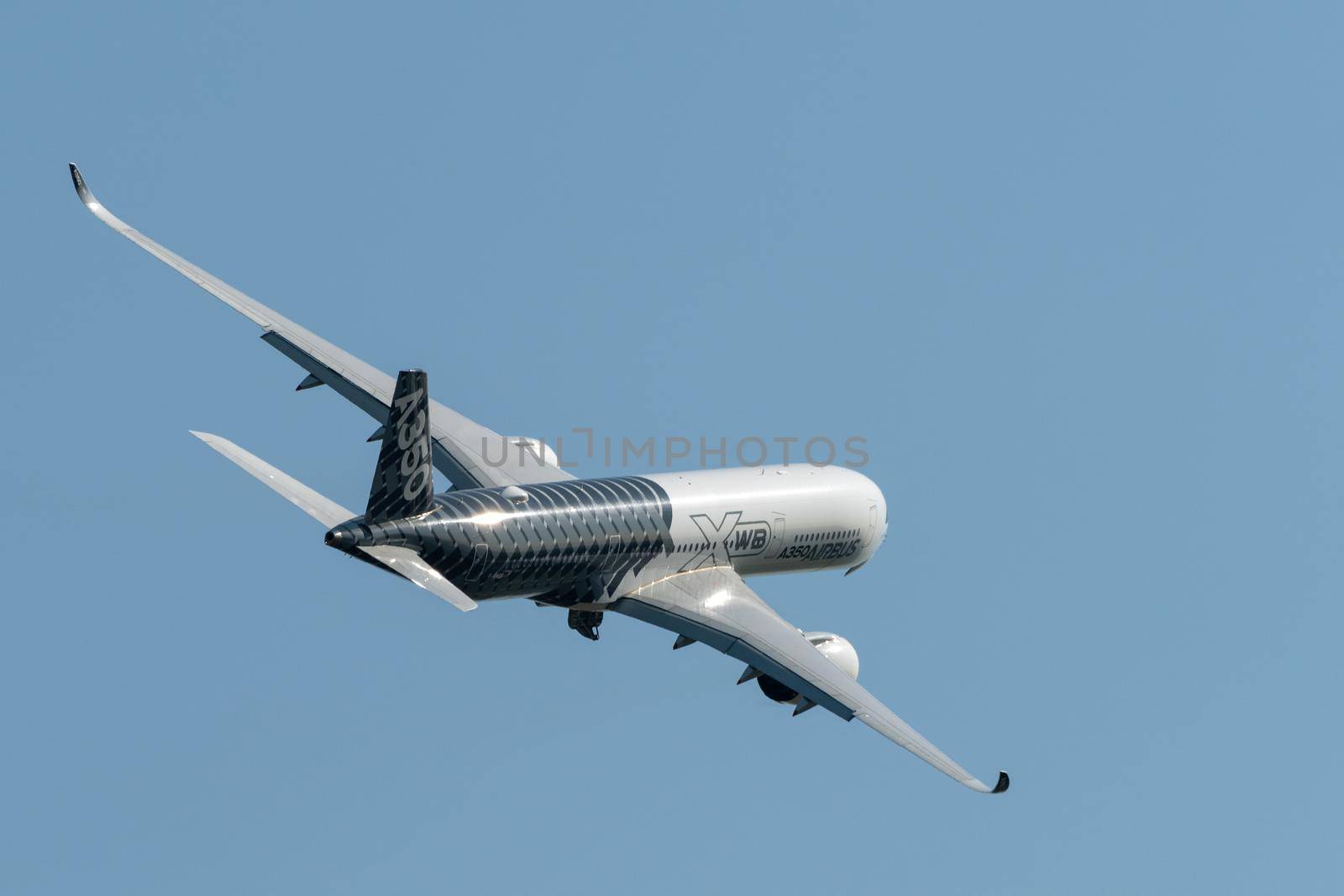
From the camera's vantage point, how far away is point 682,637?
7956cm

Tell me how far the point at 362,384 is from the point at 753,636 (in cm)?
1884

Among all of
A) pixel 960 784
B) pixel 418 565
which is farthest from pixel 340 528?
pixel 960 784

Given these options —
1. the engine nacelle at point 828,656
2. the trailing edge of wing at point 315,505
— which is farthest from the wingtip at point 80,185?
the engine nacelle at point 828,656

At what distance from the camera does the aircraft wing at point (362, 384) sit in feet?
280

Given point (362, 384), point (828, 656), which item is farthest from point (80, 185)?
point (828, 656)

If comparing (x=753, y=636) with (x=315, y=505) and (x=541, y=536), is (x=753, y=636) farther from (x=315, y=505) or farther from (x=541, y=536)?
(x=315, y=505)

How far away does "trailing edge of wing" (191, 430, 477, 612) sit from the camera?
2793 inches

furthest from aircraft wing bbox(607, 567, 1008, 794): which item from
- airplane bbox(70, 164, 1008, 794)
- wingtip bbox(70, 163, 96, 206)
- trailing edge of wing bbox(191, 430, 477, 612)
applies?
wingtip bbox(70, 163, 96, 206)

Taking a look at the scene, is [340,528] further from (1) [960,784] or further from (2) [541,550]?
(1) [960,784]

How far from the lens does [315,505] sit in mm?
71438

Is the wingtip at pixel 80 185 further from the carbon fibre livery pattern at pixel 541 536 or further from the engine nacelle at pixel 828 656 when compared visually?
the engine nacelle at pixel 828 656

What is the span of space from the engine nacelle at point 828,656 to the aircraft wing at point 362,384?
11054 millimetres

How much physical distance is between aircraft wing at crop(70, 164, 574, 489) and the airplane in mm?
71

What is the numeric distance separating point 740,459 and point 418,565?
18521 millimetres
